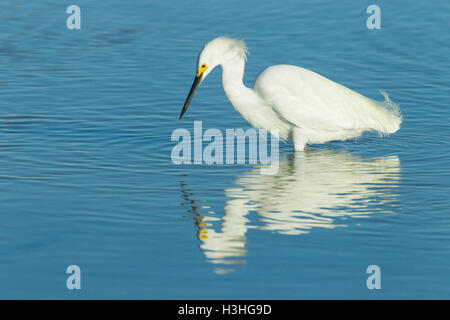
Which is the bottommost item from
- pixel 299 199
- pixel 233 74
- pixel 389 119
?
pixel 299 199

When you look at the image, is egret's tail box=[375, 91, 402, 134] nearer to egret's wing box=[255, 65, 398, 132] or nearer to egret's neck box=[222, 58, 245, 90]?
egret's wing box=[255, 65, 398, 132]

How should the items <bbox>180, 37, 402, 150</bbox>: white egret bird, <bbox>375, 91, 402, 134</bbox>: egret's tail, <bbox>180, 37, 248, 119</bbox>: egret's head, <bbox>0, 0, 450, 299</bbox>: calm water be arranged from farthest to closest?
1. <bbox>375, 91, 402, 134</bbox>: egret's tail
2. <bbox>180, 37, 402, 150</bbox>: white egret bird
3. <bbox>180, 37, 248, 119</bbox>: egret's head
4. <bbox>0, 0, 450, 299</bbox>: calm water

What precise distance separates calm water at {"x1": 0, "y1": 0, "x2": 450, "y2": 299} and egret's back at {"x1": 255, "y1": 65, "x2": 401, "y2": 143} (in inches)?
9.2

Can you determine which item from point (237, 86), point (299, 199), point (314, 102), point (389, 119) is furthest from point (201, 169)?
point (389, 119)

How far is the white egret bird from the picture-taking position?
9594 mm

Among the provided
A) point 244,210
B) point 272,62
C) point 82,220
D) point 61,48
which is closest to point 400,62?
point 272,62

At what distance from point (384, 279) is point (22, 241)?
9.05 ft

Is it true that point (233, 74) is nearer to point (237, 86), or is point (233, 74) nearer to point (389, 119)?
point (237, 86)

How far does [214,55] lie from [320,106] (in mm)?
1414

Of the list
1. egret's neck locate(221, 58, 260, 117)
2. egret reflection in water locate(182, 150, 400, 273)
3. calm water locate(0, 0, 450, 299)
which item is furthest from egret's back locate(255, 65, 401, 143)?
egret reflection in water locate(182, 150, 400, 273)

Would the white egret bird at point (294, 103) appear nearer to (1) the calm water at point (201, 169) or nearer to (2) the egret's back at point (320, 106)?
(2) the egret's back at point (320, 106)

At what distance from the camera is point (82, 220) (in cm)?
745

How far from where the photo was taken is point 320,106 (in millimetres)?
10023

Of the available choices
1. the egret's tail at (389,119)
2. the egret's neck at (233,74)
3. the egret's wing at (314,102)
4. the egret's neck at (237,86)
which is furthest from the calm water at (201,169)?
the egret's neck at (233,74)
